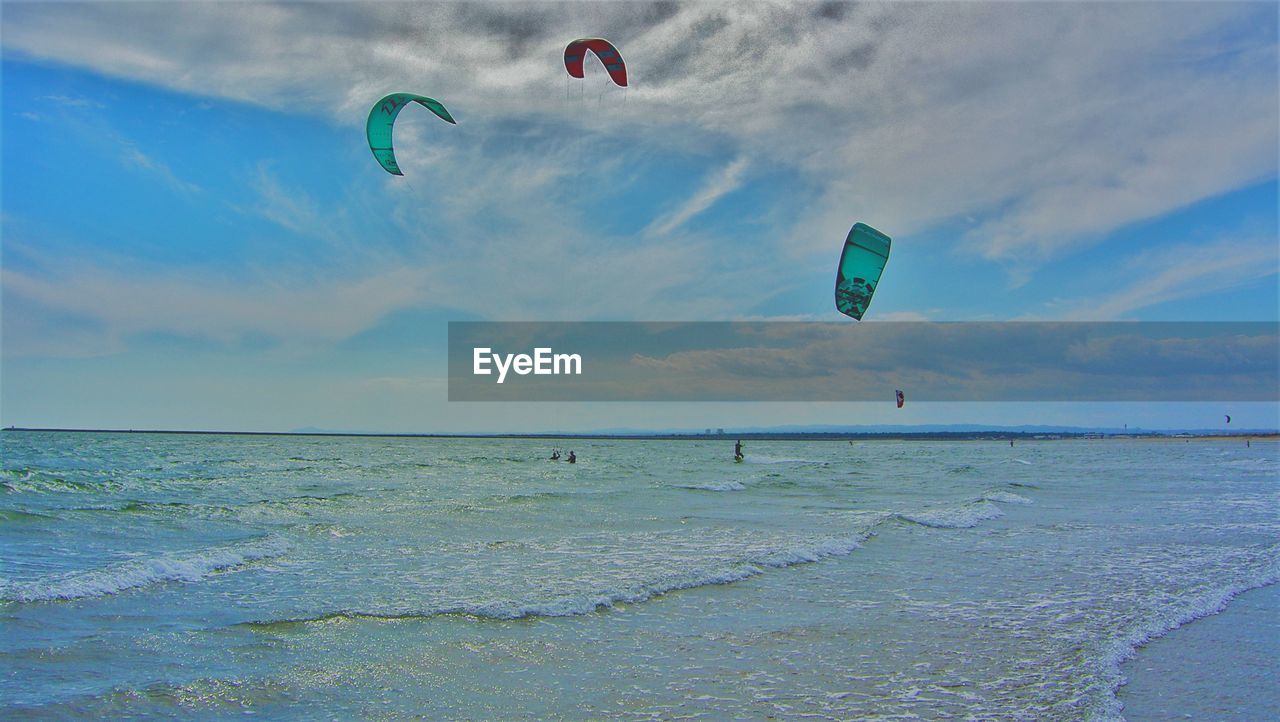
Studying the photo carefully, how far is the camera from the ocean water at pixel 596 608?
6.20m

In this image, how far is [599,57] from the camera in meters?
16.8

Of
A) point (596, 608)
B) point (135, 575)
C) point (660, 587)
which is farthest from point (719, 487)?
point (135, 575)

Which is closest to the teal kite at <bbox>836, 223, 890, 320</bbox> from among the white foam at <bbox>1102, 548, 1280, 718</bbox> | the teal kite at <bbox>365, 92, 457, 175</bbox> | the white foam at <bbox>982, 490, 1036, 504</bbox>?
the white foam at <bbox>1102, 548, 1280, 718</bbox>

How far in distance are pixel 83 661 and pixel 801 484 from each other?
27.2 m

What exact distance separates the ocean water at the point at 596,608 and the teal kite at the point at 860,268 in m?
4.07

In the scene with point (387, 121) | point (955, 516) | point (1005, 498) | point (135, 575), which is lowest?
point (1005, 498)

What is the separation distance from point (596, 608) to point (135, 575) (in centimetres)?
600

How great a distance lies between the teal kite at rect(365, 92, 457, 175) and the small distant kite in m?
2.99

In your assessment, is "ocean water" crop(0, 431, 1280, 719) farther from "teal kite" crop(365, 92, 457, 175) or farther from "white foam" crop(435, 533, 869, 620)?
"teal kite" crop(365, 92, 457, 175)

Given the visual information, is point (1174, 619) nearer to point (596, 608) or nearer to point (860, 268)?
point (596, 608)

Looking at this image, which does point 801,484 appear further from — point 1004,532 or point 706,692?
point 706,692

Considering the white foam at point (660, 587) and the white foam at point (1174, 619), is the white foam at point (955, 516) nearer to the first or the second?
the white foam at point (660, 587)

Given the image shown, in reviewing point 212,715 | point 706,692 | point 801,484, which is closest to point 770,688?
point 706,692

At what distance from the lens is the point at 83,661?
22.7ft
